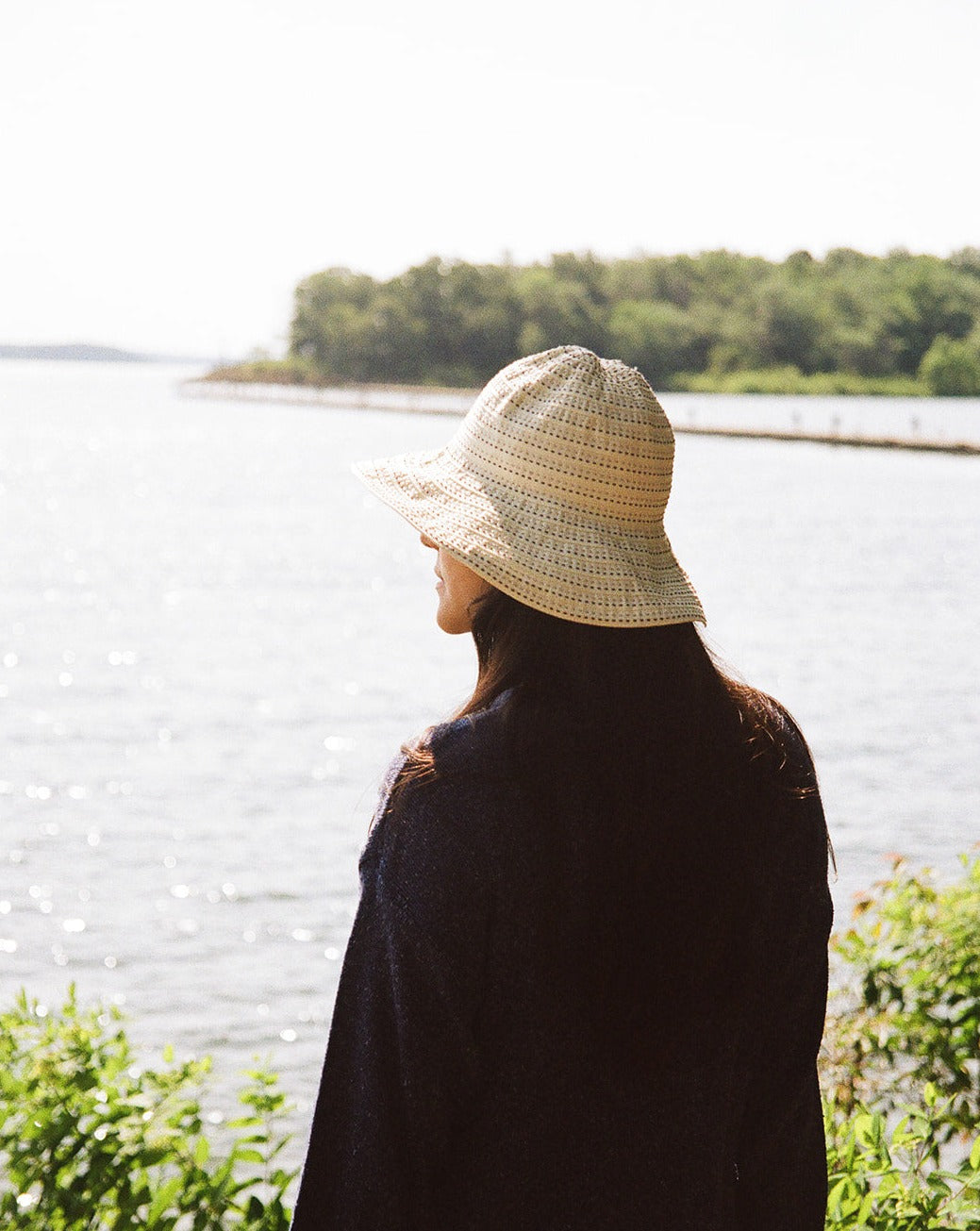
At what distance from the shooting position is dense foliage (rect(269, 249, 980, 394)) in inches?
2709

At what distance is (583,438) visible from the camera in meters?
1.34

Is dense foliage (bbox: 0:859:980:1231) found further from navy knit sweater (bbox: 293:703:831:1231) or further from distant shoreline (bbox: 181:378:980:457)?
distant shoreline (bbox: 181:378:980:457)

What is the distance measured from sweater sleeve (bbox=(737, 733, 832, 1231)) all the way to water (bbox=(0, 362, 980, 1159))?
42 cm

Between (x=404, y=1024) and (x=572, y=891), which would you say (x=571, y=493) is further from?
(x=404, y=1024)

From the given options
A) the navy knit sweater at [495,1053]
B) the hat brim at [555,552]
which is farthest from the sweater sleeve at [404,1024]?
the hat brim at [555,552]

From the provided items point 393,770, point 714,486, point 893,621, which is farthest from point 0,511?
point 393,770

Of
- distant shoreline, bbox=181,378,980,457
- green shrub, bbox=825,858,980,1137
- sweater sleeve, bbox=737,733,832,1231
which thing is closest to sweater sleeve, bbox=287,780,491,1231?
sweater sleeve, bbox=737,733,832,1231

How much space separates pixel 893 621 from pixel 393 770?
77.6ft

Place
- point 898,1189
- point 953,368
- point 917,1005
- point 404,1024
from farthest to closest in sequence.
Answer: point 953,368, point 917,1005, point 898,1189, point 404,1024

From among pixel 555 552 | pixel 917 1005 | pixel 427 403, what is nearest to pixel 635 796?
pixel 555 552

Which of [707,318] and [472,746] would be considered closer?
[472,746]

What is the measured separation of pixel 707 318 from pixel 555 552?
249 feet

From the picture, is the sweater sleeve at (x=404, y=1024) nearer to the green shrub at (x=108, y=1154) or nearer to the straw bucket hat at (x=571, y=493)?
the straw bucket hat at (x=571, y=493)

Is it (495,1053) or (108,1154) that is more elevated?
(495,1053)
